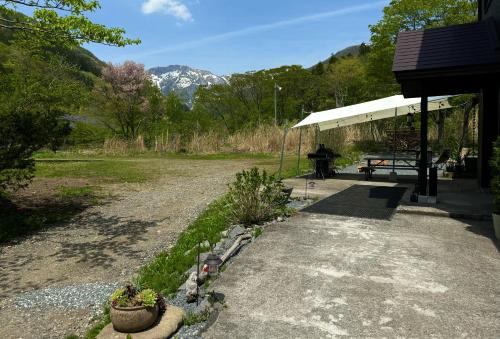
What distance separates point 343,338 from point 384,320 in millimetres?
448

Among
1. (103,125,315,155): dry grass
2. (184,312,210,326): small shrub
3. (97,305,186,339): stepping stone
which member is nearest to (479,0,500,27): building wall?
(184,312,210,326): small shrub

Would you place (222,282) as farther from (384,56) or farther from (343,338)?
(384,56)

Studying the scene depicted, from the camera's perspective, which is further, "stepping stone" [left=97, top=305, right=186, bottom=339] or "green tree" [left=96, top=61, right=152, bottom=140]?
"green tree" [left=96, top=61, right=152, bottom=140]

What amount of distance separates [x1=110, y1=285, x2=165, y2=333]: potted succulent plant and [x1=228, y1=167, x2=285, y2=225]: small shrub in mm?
3029

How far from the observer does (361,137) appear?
22203mm

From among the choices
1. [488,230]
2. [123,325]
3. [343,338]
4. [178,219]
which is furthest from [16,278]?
[488,230]

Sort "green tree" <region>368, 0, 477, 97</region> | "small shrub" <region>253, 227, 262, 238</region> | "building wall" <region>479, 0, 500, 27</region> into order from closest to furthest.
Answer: "small shrub" <region>253, 227, 262, 238</region> < "building wall" <region>479, 0, 500, 27</region> < "green tree" <region>368, 0, 477, 97</region>

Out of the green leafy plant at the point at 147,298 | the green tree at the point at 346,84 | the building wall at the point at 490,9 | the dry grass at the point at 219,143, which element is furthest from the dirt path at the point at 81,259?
the green tree at the point at 346,84

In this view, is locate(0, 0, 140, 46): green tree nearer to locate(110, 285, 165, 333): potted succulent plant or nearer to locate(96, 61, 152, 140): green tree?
locate(110, 285, 165, 333): potted succulent plant

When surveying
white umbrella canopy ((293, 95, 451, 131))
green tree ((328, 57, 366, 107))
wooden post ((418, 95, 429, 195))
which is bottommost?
wooden post ((418, 95, 429, 195))

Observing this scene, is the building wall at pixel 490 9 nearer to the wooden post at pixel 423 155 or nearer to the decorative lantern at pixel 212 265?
the wooden post at pixel 423 155

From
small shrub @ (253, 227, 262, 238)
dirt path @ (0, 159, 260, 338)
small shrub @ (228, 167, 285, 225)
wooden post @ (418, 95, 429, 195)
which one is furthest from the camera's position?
wooden post @ (418, 95, 429, 195)

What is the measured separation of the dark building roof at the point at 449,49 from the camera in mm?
6477

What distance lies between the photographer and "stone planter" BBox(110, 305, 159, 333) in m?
2.98
